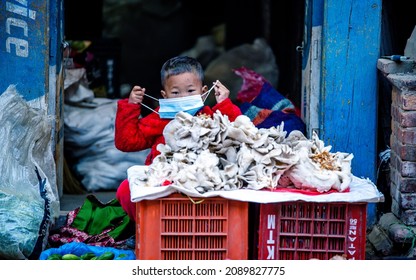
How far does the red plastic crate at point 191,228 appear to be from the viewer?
430cm

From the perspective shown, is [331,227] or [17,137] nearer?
[331,227]

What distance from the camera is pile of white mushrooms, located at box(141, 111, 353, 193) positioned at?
4344 millimetres

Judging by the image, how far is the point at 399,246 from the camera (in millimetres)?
4984

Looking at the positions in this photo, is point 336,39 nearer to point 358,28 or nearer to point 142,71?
point 358,28

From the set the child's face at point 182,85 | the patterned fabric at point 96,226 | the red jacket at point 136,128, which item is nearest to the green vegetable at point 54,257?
the patterned fabric at point 96,226

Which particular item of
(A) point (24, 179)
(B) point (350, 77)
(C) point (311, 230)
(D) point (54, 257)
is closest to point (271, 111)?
(B) point (350, 77)

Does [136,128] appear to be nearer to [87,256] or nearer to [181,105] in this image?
[181,105]

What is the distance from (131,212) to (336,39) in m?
1.64

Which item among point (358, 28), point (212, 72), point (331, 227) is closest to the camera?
point (331, 227)

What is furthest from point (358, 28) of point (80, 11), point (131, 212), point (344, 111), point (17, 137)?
point (80, 11)

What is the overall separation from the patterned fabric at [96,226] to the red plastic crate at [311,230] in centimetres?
111

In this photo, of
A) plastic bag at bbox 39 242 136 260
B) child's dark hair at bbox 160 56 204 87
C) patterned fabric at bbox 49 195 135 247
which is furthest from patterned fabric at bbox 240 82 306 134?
plastic bag at bbox 39 242 136 260

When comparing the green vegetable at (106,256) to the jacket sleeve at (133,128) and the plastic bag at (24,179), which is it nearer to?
the plastic bag at (24,179)

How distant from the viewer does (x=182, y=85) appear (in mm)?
5152
